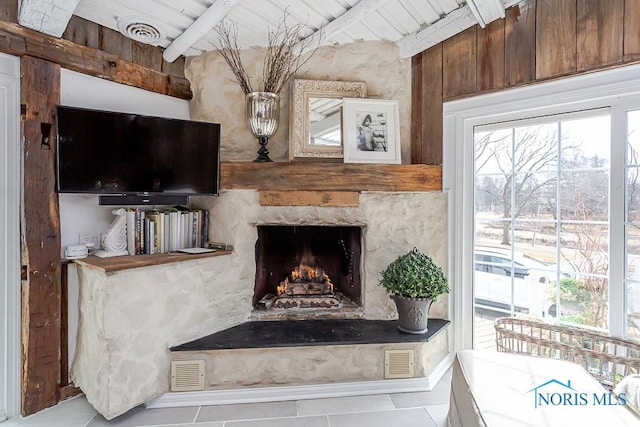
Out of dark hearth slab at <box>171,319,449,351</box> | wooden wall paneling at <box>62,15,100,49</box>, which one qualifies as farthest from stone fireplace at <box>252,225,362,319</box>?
wooden wall paneling at <box>62,15,100,49</box>

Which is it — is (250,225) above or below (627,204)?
below

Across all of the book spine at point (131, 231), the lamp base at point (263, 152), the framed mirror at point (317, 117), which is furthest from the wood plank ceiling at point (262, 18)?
the book spine at point (131, 231)

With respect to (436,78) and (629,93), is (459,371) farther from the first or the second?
(436,78)

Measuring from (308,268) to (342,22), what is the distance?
1.87 meters

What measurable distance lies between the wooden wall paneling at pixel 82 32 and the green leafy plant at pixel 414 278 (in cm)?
241

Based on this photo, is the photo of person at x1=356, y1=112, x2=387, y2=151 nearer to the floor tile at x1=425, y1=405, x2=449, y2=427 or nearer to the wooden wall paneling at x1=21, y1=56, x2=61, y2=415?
the floor tile at x1=425, y1=405, x2=449, y2=427

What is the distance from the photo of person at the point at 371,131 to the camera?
258 cm

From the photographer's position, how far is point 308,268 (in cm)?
290

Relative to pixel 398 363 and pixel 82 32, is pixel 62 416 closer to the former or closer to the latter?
pixel 398 363

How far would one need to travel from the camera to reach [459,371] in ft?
5.59

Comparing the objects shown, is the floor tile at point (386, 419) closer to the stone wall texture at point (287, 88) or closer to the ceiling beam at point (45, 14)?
the stone wall texture at point (287, 88)

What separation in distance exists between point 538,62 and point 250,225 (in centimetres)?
217

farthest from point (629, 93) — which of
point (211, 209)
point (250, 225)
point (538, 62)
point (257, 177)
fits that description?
point (211, 209)

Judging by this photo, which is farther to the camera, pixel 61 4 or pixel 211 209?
pixel 211 209
